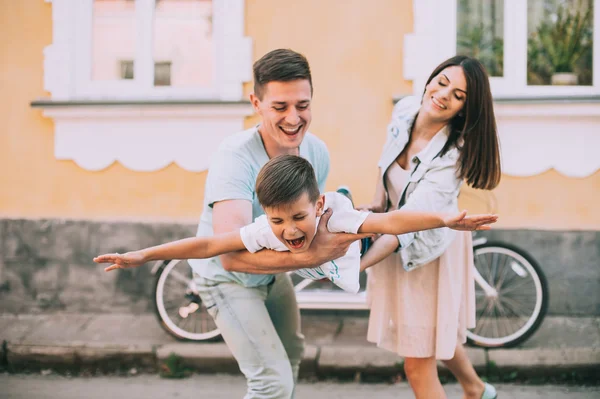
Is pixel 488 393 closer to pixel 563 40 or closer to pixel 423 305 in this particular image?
pixel 423 305

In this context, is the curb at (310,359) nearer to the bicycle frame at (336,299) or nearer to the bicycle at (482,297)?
the bicycle at (482,297)

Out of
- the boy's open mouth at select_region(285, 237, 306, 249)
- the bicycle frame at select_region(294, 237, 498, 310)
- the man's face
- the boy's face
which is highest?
the man's face

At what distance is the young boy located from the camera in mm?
2475

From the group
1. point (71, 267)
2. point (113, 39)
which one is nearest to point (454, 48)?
point (113, 39)

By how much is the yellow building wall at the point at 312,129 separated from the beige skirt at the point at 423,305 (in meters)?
2.50

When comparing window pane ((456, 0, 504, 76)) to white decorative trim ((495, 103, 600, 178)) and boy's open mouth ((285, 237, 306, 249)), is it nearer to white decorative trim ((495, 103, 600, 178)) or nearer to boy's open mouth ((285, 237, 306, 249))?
white decorative trim ((495, 103, 600, 178))

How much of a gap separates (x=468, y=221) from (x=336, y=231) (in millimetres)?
511

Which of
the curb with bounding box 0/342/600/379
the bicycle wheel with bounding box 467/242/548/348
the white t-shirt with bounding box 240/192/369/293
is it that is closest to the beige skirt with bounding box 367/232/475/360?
the white t-shirt with bounding box 240/192/369/293

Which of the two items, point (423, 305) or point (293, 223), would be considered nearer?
point (293, 223)

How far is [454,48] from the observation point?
20.4ft

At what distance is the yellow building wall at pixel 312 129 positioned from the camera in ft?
20.0

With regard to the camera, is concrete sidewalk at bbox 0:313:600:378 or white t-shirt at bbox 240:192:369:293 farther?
concrete sidewalk at bbox 0:313:600:378

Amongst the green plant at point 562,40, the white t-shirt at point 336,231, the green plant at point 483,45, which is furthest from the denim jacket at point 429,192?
the green plant at point 562,40

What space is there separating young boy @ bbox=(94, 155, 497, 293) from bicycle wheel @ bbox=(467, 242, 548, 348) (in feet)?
10.1
